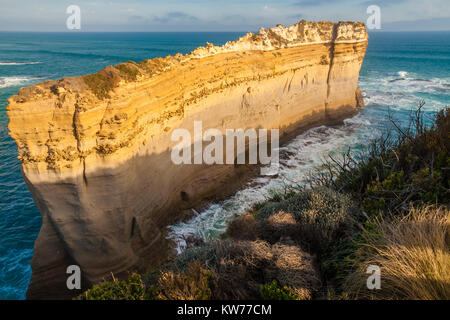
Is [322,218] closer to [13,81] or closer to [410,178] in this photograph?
[410,178]

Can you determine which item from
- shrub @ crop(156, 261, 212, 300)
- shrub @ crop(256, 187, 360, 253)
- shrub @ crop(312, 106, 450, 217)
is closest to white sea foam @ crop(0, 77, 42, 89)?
shrub @ crop(156, 261, 212, 300)

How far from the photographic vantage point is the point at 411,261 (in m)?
3.52

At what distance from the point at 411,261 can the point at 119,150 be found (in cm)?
847

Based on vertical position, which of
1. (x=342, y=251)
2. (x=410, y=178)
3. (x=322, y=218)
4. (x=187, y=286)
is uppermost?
(x=410, y=178)

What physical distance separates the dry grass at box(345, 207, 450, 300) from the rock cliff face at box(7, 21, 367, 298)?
26.2 ft

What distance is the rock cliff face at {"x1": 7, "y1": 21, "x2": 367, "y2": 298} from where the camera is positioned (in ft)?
27.1

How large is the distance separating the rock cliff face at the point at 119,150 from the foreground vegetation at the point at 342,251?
4.34 m

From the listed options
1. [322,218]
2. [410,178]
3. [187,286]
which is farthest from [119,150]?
[410,178]

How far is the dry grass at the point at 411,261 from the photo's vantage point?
3.32m
